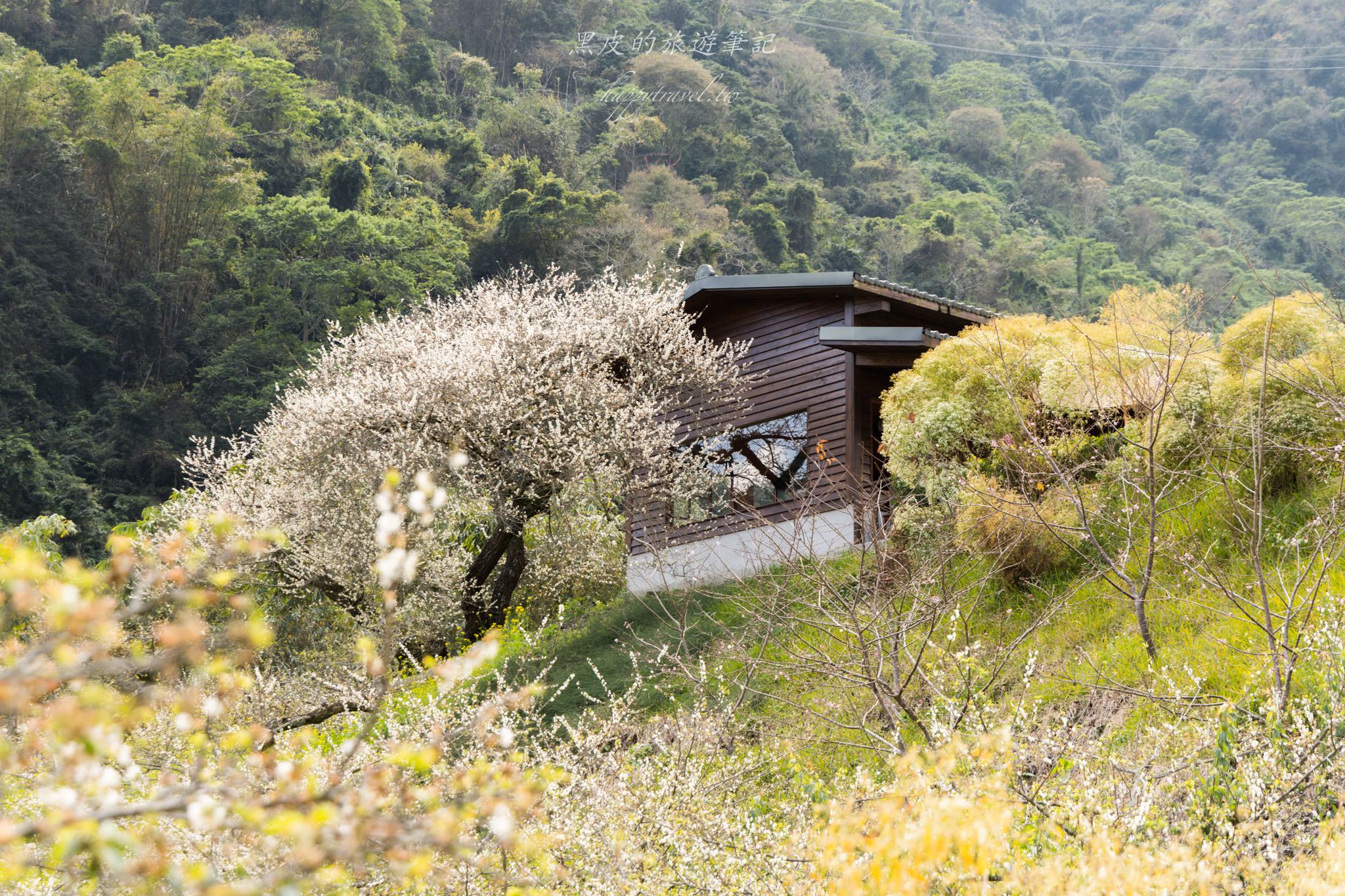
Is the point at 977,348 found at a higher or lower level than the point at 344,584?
higher

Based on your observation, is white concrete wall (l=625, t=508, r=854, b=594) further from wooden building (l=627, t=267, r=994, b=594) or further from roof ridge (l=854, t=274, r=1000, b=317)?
roof ridge (l=854, t=274, r=1000, b=317)

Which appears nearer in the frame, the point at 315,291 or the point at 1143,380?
the point at 1143,380

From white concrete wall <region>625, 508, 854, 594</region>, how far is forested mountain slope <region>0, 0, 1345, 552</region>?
6417 millimetres

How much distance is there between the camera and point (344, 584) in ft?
47.2

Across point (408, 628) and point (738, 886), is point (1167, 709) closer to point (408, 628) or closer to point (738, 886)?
point (738, 886)

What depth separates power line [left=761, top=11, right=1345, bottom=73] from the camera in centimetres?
6044

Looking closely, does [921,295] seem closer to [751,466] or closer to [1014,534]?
[751,466]

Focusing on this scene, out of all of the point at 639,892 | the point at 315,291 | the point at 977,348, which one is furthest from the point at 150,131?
the point at 639,892

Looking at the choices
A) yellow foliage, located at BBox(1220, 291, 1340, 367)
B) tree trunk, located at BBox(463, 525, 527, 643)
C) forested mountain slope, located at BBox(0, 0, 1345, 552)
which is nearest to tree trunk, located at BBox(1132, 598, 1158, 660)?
yellow foliage, located at BBox(1220, 291, 1340, 367)

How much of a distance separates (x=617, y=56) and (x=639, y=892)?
53477 millimetres

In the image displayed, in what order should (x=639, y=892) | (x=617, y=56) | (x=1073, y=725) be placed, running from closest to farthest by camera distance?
(x=639, y=892) → (x=1073, y=725) → (x=617, y=56)

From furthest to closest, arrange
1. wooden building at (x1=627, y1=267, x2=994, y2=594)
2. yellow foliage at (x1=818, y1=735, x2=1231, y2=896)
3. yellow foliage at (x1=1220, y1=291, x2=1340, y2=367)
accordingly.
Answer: wooden building at (x1=627, y1=267, x2=994, y2=594)
yellow foliage at (x1=1220, y1=291, x2=1340, y2=367)
yellow foliage at (x1=818, y1=735, x2=1231, y2=896)

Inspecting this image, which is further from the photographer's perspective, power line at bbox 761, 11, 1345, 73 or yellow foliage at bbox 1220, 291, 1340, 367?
power line at bbox 761, 11, 1345, 73

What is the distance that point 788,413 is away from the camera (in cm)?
1572
